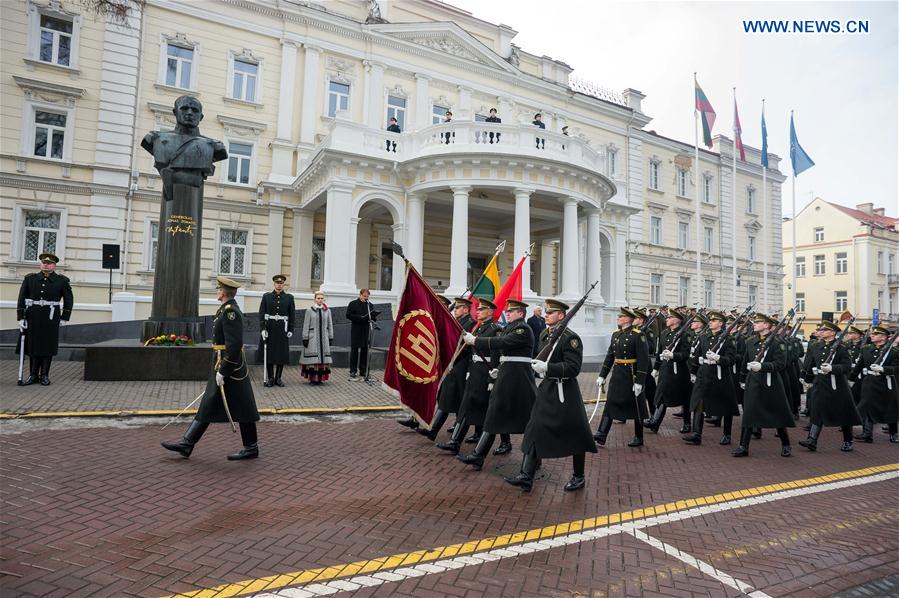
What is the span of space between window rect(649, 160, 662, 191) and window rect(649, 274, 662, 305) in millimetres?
5575

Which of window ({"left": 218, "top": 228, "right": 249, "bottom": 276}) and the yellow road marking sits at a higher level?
window ({"left": 218, "top": 228, "right": 249, "bottom": 276})

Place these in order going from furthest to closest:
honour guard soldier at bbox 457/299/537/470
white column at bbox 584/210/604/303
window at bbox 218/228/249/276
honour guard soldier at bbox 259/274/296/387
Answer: window at bbox 218/228/249/276 < white column at bbox 584/210/604/303 < honour guard soldier at bbox 259/274/296/387 < honour guard soldier at bbox 457/299/537/470

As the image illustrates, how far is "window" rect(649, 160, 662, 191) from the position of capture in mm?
32344

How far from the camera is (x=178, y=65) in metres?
19.8

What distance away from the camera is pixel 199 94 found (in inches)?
790

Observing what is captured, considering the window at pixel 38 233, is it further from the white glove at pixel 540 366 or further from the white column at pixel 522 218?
the white glove at pixel 540 366

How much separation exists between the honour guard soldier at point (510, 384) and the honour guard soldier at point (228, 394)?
2489 mm

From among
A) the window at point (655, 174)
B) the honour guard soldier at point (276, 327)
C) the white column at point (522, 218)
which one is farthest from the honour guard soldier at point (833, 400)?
the window at point (655, 174)

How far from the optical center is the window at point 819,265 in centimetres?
4881

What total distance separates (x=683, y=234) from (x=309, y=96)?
24.5 metres

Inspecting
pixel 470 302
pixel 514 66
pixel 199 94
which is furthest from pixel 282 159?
pixel 470 302

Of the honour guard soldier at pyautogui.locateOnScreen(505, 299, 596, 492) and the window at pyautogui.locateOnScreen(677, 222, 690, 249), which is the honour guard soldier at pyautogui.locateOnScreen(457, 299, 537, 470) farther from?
the window at pyautogui.locateOnScreen(677, 222, 690, 249)

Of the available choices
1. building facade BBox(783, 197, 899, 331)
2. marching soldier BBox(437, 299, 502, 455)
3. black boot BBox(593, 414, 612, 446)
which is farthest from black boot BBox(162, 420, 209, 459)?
building facade BBox(783, 197, 899, 331)

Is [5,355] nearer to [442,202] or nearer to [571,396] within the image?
[442,202]
